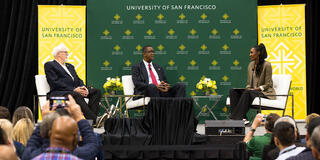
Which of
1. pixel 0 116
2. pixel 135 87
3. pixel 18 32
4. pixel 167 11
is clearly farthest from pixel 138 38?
pixel 0 116

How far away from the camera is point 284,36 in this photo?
7.82 meters

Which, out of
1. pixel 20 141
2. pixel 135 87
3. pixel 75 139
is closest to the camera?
pixel 75 139

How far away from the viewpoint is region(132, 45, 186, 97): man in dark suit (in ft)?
21.8

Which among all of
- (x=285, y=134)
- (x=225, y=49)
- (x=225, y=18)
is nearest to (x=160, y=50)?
(x=225, y=49)

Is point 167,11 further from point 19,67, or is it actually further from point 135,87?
point 19,67

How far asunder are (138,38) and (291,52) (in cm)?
277

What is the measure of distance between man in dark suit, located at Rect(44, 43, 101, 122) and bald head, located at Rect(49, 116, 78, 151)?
4.07m

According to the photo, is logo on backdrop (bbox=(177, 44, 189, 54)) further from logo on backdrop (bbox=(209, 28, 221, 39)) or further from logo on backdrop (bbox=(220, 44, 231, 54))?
logo on backdrop (bbox=(220, 44, 231, 54))

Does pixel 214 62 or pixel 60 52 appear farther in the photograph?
pixel 214 62

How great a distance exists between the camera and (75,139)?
204cm

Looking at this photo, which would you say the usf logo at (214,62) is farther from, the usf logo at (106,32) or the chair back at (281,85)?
the usf logo at (106,32)

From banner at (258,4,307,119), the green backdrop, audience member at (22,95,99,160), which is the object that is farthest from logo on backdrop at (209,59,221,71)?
audience member at (22,95,99,160)

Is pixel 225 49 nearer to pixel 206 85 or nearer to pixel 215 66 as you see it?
pixel 215 66

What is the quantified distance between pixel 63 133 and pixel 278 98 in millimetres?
5381
